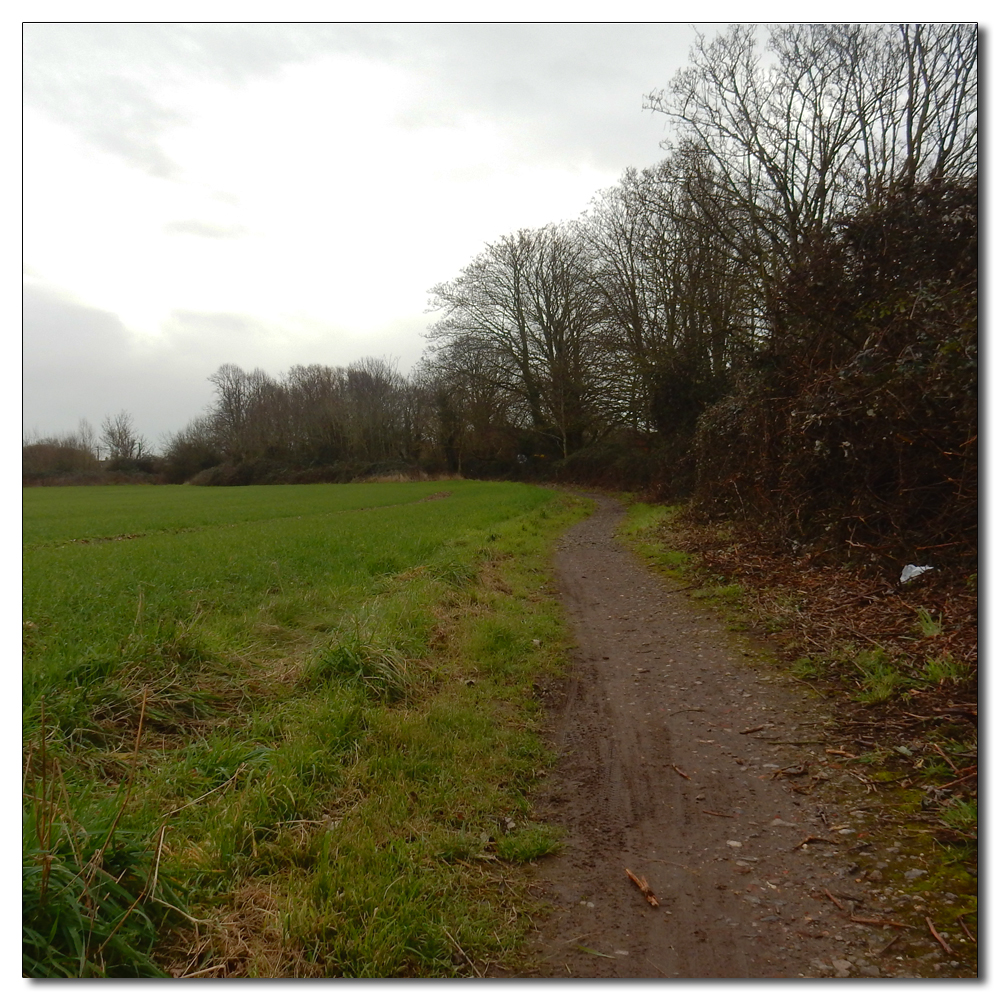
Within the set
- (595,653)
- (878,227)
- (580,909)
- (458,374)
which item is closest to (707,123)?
(878,227)

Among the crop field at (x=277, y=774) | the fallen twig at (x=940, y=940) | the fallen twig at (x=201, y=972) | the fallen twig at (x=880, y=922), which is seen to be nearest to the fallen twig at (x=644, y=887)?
the crop field at (x=277, y=774)

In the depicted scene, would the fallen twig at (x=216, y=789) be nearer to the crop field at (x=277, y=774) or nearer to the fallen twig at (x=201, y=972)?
the crop field at (x=277, y=774)

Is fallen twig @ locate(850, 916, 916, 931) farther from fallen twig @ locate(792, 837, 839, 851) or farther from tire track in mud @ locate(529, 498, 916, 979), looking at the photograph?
fallen twig @ locate(792, 837, 839, 851)

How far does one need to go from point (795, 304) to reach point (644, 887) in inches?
401

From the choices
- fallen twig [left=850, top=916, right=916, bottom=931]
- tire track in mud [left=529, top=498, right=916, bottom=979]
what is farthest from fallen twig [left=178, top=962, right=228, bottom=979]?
fallen twig [left=850, top=916, right=916, bottom=931]

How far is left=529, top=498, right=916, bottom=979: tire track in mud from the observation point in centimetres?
267

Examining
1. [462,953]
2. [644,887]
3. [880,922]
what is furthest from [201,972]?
[880,922]

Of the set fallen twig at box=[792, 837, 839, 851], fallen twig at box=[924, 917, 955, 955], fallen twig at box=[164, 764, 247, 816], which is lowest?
fallen twig at box=[792, 837, 839, 851]

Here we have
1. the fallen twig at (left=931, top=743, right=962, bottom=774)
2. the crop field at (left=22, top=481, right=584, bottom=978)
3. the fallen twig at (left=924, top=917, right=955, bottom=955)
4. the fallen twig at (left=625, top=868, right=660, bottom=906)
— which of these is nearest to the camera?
the fallen twig at (left=924, top=917, right=955, bottom=955)

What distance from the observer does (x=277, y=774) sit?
3.84 meters

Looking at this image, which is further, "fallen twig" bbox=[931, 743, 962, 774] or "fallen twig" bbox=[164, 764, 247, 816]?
"fallen twig" bbox=[931, 743, 962, 774]

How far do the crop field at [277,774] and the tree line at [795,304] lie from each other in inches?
179

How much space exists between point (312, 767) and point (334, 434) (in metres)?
64.7

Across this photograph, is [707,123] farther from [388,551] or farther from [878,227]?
[388,551]
